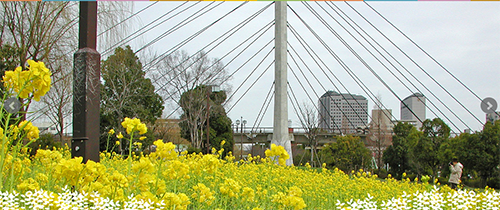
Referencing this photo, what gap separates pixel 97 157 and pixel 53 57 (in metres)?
5.15

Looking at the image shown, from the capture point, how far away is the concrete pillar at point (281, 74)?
1447 cm

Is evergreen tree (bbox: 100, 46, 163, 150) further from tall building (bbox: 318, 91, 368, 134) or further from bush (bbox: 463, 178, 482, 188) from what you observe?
bush (bbox: 463, 178, 482, 188)

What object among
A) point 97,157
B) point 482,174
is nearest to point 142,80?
point 482,174

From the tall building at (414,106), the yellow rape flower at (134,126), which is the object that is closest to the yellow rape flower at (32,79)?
the yellow rape flower at (134,126)

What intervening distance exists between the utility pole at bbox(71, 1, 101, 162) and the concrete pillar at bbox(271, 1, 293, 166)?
477 inches

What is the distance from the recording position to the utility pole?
7.81ft

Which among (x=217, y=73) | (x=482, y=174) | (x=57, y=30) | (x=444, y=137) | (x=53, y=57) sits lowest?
(x=482, y=174)

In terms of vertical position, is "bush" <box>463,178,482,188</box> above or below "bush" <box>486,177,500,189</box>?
below

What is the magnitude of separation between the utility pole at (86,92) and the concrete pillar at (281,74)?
1210cm

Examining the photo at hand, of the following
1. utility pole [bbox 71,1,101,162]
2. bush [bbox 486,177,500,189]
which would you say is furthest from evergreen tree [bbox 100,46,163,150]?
utility pole [bbox 71,1,101,162]

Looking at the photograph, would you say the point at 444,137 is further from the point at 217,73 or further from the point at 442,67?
the point at 217,73

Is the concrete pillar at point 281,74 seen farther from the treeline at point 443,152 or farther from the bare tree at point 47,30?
the bare tree at point 47,30

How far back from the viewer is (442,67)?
13859mm

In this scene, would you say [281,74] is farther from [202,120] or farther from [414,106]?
[202,120]
